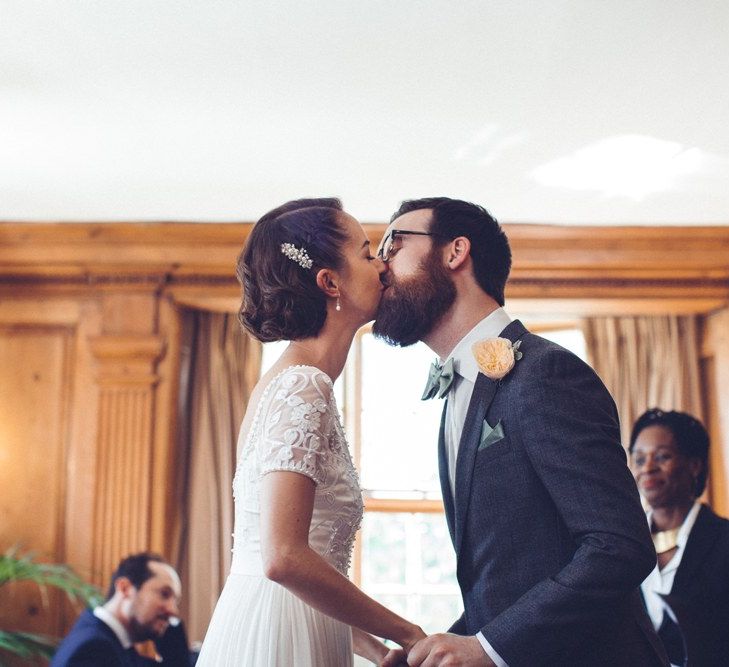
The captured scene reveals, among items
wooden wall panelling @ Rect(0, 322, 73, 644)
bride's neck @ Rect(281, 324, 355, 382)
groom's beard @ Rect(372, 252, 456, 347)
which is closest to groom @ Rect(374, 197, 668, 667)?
groom's beard @ Rect(372, 252, 456, 347)

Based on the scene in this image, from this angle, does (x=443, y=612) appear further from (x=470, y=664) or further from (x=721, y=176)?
A: (x=470, y=664)

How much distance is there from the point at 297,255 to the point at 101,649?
2.87 meters

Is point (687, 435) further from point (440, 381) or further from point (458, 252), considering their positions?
point (440, 381)

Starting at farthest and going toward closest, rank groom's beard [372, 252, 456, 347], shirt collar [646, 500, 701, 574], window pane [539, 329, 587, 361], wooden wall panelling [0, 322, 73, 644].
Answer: window pane [539, 329, 587, 361] < wooden wall panelling [0, 322, 73, 644] < shirt collar [646, 500, 701, 574] < groom's beard [372, 252, 456, 347]

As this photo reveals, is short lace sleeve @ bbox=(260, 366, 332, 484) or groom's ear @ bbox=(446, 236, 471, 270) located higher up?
groom's ear @ bbox=(446, 236, 471, 270)

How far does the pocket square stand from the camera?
1.99 m

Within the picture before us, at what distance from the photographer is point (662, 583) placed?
3623mm

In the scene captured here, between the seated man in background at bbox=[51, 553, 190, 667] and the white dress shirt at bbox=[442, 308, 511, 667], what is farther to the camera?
the seated man in background at bbox=[51, 553, 190, 667]

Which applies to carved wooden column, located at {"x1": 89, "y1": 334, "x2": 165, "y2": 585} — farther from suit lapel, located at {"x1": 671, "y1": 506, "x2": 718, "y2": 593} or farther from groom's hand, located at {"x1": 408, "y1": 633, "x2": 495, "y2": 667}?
groom's hand, located at {"x1": 408, "y1": 633, "x2": 495, "y2": 667}

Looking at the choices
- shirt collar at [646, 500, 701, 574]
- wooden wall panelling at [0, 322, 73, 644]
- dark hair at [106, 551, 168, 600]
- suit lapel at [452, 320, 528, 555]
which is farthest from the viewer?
wooden wall panelling at [0, 322, 73, 644]

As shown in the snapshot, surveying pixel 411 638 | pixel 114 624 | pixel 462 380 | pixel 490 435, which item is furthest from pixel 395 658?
pixel 114 624

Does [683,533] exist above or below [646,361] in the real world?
below

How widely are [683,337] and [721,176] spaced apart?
1.70 meters

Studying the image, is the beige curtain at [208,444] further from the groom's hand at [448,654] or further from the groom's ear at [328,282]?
the groom's hand at [448,654]
